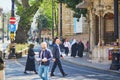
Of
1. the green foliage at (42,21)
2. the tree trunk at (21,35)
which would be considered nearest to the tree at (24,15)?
the tree trunk at (21,35)

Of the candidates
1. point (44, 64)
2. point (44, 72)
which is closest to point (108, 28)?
point (44, 64)

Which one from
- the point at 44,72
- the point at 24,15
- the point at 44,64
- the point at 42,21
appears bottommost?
the point at 44,72

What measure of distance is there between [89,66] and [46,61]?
12982mm

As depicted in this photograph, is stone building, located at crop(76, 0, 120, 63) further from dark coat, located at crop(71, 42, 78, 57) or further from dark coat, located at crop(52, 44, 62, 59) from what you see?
dark coat, located at crop(52, 44, 62, 59)

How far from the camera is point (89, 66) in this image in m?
30.5

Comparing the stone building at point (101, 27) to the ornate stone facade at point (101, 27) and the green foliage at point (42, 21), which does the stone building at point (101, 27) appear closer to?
the ornate stone facade at point (101, 27)

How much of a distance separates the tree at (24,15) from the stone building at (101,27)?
14.6 metres

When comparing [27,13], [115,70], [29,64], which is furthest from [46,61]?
[27,13]

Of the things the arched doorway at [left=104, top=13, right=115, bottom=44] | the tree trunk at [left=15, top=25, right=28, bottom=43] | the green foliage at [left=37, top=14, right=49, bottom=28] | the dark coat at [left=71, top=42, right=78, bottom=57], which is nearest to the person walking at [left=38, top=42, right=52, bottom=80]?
the arched doorway at [left=104, top=13, right=115, bottom=44]

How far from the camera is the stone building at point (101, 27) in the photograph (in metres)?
34.0

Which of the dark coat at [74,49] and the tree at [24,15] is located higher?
the tree at [24,15]

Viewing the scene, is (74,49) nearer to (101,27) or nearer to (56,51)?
A: (101,27)

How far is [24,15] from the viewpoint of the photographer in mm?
53062

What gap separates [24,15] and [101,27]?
1809 centimetres
